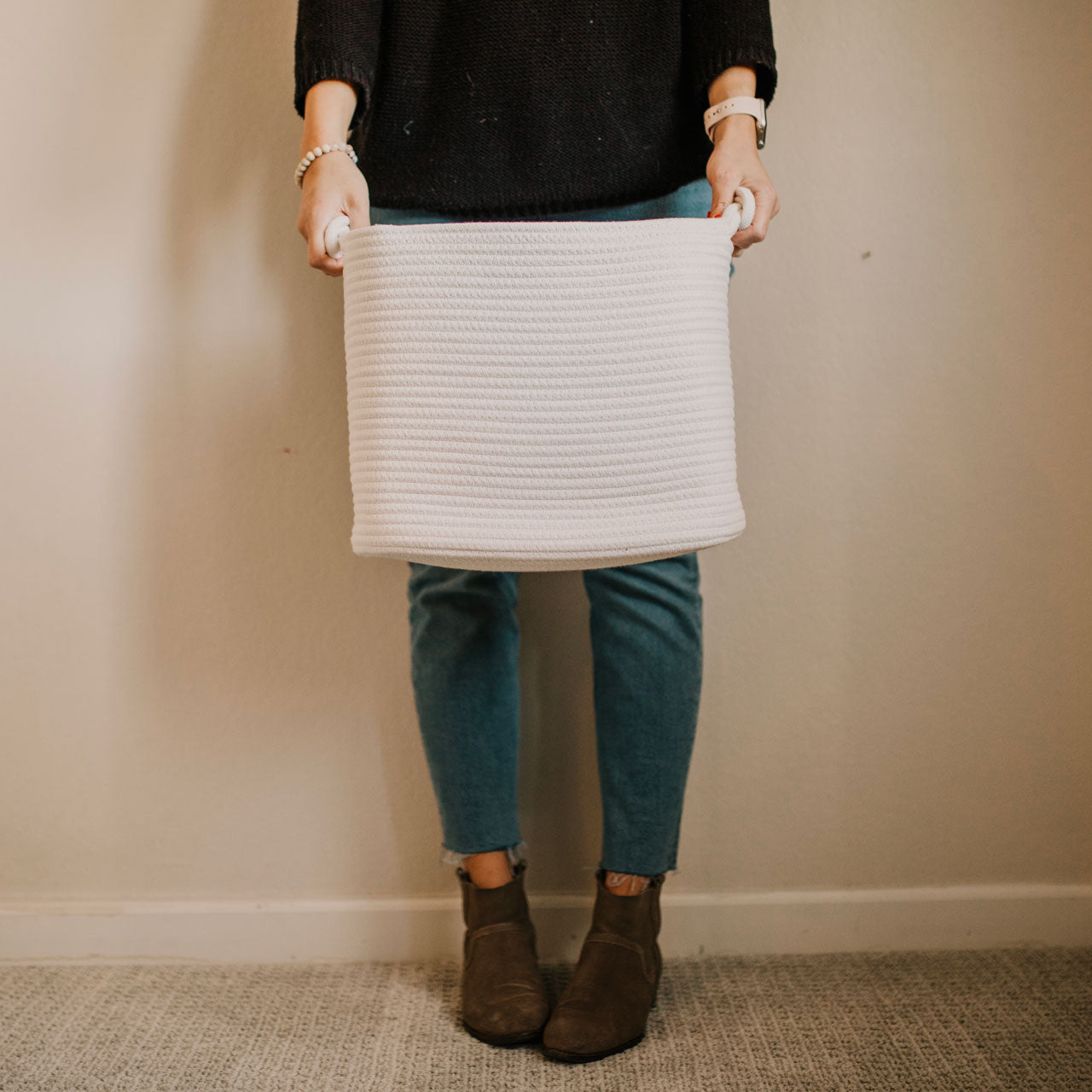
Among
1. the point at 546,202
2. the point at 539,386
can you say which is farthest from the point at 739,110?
the point at 539,386

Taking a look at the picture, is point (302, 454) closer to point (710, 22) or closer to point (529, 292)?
point (529, 292)

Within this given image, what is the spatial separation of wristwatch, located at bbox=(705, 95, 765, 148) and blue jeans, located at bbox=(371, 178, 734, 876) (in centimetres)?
6

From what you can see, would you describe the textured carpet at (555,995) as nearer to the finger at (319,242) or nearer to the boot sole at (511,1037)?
the boot sole at (511,1037)

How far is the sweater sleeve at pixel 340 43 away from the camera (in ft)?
2.16

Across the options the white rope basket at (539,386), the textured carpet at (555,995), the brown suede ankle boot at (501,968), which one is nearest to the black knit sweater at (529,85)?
the white rope basket at (539,386)

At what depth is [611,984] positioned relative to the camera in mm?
744

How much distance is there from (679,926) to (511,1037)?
24 centimetres

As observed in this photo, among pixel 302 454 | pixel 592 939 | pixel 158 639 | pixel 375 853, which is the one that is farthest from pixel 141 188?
pixel 592 939

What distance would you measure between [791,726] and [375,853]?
1.50ft

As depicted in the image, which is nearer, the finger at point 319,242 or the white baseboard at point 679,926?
the finger at point 319,242

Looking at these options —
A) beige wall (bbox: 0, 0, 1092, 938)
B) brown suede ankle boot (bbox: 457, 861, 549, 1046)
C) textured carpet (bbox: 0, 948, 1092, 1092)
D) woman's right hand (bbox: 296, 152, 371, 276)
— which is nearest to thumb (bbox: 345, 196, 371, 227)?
woman's right hand (bbox: 296, 152, 371, 276)

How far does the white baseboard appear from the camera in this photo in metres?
0.90

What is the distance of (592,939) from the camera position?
77 centimetres

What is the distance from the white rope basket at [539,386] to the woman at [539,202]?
9 cm
